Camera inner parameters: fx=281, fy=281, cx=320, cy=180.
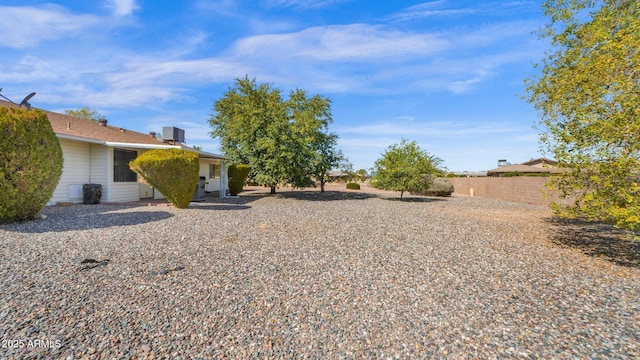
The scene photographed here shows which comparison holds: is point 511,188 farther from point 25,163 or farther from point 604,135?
point 25,163

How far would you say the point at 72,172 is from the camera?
11438 millimetres

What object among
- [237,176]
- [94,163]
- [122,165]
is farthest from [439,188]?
[94,163]

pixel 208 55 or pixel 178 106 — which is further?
pixel 178 106

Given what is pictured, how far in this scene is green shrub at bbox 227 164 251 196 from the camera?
17219 mm

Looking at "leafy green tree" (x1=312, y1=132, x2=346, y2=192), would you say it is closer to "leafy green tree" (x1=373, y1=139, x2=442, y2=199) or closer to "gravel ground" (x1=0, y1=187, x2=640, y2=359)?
"leafy green tree" (x1=373, y1=139, x2=442, y2=199)

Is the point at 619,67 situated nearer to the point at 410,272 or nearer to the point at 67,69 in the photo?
the point at 410,272

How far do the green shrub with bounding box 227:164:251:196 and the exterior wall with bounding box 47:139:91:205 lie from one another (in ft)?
23.4

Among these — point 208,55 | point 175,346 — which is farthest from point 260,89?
point 175,346

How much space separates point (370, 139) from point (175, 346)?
24629 millimetres

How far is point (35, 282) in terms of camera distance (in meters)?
3.68

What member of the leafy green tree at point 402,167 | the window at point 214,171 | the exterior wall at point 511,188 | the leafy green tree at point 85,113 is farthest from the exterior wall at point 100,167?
the leafy green tree at point 85,113

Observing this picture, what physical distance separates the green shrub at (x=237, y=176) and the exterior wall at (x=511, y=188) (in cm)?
1509

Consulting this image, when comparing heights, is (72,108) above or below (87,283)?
above

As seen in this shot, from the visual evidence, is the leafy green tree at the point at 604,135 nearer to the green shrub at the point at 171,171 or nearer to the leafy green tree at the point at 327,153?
the green shrub at the point at 171,171
